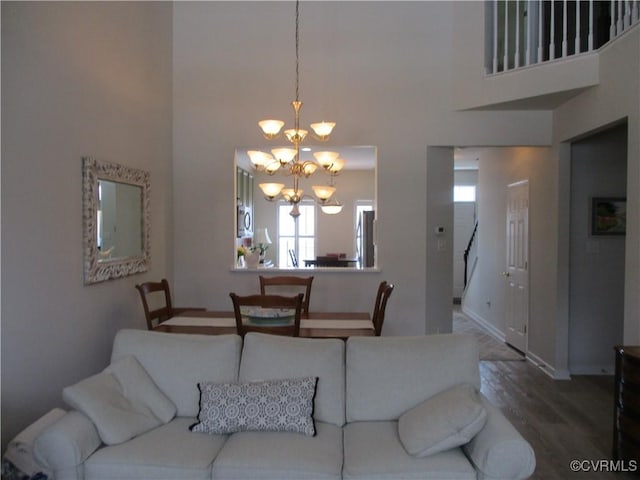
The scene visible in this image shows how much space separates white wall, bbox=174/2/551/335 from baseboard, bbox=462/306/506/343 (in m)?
1.76

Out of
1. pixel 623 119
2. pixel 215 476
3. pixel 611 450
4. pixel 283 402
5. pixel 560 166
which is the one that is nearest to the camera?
pixel 215 476

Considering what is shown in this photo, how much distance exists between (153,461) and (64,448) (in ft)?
1.22

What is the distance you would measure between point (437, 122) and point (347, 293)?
6.62ft

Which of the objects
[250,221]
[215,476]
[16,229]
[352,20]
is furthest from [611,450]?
[250,221]

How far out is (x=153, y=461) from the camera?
6.98ft

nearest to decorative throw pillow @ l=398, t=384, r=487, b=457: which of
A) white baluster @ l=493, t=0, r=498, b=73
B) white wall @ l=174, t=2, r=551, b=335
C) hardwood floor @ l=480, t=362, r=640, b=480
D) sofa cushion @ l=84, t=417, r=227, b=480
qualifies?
sofa cushion @ l=84, t=417, r=227, b=480

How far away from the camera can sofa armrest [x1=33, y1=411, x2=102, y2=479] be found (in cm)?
207

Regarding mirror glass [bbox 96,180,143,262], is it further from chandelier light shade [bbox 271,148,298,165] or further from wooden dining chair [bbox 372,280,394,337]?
wooden dining chair [bbox 372,280,394,337]

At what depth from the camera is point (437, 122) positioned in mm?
5051

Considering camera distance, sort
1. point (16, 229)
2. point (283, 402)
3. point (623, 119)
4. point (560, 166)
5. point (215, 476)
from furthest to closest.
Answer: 1. point (560, 166)
2. point (623, 119)
3. point (16, 229)
4. point (283, 402)
5. point (215, 476)

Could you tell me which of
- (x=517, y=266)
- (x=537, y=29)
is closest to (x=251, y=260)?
(x=517, y=266)

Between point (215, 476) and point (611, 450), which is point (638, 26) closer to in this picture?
point (611, 450)

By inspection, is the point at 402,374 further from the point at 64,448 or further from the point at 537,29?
the point at 537,29

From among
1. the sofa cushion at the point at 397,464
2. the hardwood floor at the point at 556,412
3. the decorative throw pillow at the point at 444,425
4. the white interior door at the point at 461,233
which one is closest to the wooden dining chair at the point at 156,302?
the sofa cushion at the point at 397,464
